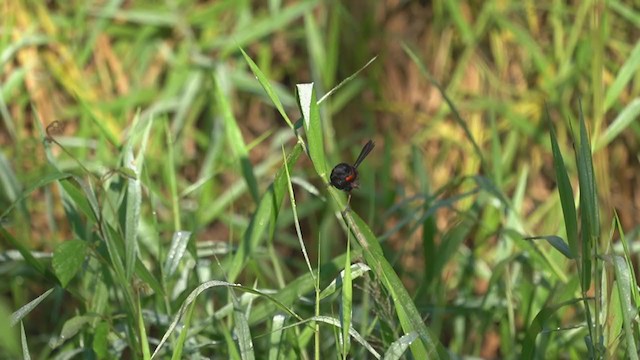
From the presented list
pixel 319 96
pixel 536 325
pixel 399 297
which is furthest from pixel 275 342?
pixel 319 96

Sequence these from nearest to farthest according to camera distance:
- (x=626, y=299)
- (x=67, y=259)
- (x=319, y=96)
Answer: (x=626, y=299), (x=67, y=259), (x=319, y=96)

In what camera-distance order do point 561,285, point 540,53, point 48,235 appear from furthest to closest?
point 48,235 < point 540,53 < point 561,285

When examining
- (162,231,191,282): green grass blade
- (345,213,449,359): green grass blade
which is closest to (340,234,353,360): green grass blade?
(345,213,449,359): green grass blade

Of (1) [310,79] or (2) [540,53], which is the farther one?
(1) [310,79]

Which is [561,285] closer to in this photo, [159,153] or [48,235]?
[159,153]

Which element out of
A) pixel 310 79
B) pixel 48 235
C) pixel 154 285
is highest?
pixel 310 79

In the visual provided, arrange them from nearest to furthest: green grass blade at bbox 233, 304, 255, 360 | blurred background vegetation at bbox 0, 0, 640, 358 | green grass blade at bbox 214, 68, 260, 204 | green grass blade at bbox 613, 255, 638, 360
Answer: green grass blade at bbox 613, 255, 638, 360 < green grass blade at bbox 233, 304, 255, 360 < green grass blade at bbox 214, 68, 260, 204 < blurred background vegetation at bbox 0, 0, 640, 358

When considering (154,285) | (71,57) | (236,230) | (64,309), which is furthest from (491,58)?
(154,285)

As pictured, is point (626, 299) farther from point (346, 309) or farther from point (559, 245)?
point (346, 309)

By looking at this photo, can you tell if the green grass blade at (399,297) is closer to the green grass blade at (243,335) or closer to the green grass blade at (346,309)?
the green grass blade at (346,309)

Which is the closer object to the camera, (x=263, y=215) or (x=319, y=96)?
(x=263, y=215)

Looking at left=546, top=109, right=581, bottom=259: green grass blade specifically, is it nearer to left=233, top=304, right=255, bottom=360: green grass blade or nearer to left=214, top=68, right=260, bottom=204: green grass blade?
left=233, top=304, right=255, bottom=360: green grass blade
